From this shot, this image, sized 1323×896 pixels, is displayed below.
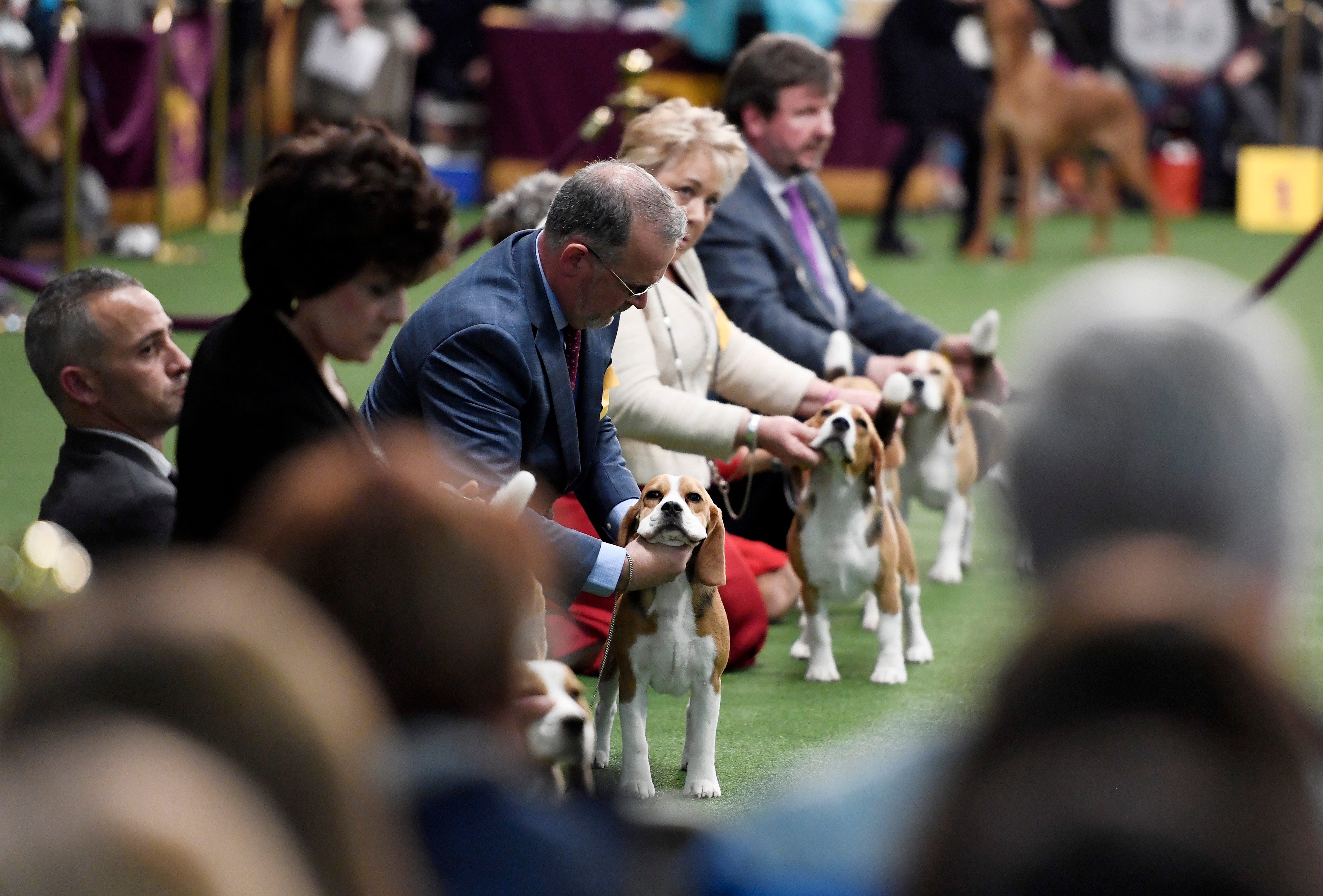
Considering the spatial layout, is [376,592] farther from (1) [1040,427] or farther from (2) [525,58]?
(2) [525,58]

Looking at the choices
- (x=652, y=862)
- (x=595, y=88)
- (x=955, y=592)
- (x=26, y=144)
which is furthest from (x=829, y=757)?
(x=595, y=88)

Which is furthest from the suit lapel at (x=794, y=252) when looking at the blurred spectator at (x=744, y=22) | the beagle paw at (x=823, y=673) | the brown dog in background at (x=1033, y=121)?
the brown dog in background at (x=1033, y=121)

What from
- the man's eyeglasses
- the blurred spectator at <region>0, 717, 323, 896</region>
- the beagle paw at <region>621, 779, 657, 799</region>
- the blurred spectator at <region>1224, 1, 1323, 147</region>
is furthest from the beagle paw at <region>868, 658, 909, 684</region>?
the blurred spectator at <region>1224, 1, 1323, 147</region>

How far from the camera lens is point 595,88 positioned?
38.4 feet

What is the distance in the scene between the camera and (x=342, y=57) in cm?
1093

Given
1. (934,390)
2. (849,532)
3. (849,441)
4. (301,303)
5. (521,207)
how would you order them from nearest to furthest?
1. (301,303)
2. (849,441)
3. (849,532)
4. (521,207)
5. (934,390)

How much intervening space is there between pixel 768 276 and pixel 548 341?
1561 millimetres

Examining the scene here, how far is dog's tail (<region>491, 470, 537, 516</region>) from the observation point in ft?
7.34

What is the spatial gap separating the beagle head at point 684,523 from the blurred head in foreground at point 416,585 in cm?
154

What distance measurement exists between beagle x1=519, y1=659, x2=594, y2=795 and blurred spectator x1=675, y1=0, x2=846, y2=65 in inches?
291

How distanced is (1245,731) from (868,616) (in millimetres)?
3220

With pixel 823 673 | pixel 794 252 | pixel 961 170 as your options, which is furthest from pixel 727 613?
pixel 961 170

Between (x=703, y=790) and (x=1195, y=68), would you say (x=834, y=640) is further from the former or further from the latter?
(x=1195, y=68)

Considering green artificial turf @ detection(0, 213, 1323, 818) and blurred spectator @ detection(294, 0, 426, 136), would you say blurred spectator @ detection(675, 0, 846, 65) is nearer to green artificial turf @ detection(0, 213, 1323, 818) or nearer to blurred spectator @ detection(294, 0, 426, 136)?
green artificial turf @ detection(0, 213, 1323, 818)
